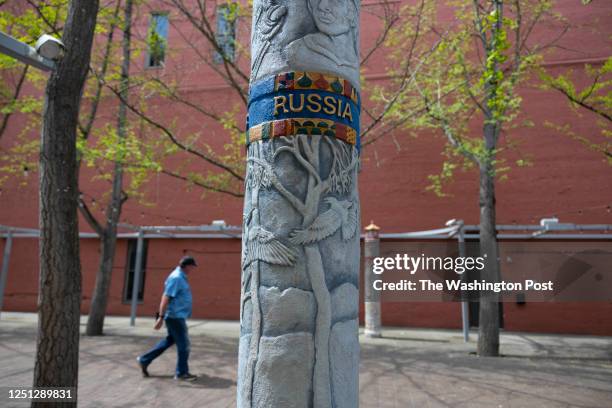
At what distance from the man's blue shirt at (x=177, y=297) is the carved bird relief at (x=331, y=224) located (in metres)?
4.17

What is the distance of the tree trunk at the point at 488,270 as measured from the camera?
8539 mm

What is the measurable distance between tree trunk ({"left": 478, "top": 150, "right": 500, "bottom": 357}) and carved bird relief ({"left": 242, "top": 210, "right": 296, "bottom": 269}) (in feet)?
22.8

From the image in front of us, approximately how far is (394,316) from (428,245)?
2285 millimetres

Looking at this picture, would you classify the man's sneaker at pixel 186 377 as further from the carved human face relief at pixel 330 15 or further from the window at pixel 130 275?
the window at pixel 130 275

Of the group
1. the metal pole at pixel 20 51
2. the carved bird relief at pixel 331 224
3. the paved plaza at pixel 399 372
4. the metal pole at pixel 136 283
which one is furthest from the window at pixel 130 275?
the carved bird relief at pixel 331 224

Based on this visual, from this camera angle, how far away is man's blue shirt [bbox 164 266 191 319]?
636 centimetres

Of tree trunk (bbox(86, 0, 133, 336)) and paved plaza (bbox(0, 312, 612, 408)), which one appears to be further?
tree trunk (bbox(86, 0, 133, 336))

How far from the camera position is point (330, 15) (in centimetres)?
308

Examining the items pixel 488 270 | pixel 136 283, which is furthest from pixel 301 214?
pixel 136 283

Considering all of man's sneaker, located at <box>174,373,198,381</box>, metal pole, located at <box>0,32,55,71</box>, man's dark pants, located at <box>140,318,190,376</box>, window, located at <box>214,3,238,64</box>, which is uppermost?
window, located at <box>214,3,238,64</box>

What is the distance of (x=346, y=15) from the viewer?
10.4 ft

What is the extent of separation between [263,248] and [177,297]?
161 inches

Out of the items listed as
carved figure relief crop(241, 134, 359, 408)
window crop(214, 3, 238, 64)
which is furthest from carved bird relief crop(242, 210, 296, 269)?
window crop(214, 3, 238, 64)

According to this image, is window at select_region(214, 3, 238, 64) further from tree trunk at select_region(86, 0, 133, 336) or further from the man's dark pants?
the man's dark pants
